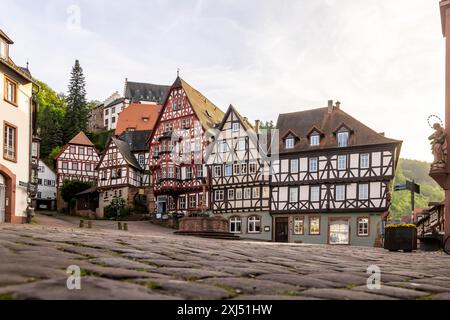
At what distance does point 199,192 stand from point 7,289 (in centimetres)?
4662

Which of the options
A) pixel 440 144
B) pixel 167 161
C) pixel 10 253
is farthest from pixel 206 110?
pixel 10 253

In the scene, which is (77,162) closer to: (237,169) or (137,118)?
(137,118)

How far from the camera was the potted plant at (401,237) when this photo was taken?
19828 mm

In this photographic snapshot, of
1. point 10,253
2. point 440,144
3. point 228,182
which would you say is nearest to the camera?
point 10,253

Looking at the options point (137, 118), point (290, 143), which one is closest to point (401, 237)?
point (290, 143)

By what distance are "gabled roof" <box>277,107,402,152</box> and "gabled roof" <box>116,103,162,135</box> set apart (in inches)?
1553

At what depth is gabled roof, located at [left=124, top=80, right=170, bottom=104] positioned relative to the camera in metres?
110

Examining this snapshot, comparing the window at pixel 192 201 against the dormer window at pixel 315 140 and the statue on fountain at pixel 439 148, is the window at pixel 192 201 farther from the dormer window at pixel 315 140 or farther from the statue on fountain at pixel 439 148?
the statue on fountain at pixel 439 148

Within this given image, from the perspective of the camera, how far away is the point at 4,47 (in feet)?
91.7

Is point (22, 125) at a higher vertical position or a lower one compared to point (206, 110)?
lower

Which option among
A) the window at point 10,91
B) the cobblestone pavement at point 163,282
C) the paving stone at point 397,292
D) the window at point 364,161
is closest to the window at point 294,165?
the window at point 364,161

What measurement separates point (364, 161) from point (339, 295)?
37001 millimetres

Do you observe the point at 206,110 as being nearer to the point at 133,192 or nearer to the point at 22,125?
the point at 133,192

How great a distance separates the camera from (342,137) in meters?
41.9
